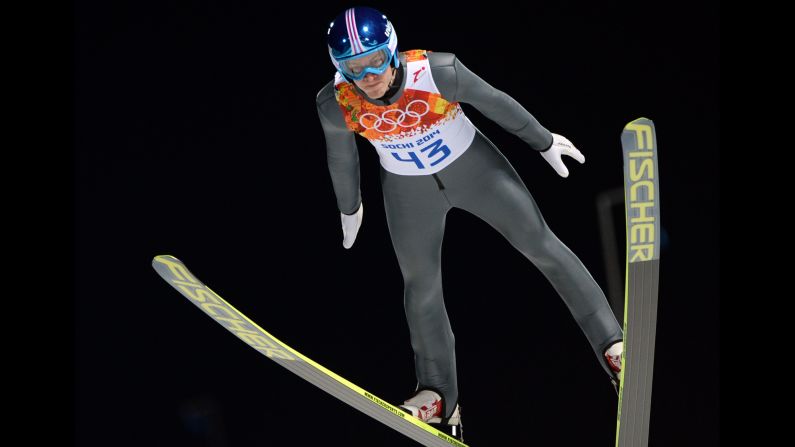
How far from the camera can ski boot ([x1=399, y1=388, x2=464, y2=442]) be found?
3133mm

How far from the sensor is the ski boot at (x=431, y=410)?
313cm

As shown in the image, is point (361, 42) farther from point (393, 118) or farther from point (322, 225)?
point (322, 225)

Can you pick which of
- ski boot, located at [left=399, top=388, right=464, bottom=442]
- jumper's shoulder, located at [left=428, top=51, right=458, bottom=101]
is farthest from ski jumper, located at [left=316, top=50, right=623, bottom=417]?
ski boot, located at [left=399, top=388, right=464, bottom=442]

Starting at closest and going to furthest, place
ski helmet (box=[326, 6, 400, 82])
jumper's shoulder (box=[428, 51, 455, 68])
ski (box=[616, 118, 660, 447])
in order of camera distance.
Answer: ski (box=[616, 118, 660, 447])
ski helmet (box=[326, 6, 400, 82])
jumper's shoulder (box=[428, 51, 455, 68])

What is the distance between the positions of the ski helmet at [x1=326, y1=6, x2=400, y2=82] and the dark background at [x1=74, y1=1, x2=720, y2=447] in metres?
0.61

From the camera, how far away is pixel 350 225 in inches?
122

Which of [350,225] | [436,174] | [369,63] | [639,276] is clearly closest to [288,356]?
[350,225]

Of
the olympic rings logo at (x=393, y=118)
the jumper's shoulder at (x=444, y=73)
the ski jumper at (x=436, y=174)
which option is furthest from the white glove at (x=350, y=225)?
the jumper's shoulder at (x=444, y=73)

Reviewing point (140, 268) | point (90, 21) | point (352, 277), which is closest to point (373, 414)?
point (352, 277)

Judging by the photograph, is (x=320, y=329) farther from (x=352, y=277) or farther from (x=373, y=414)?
(x=373, y=414)

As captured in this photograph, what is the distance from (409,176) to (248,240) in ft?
3.12

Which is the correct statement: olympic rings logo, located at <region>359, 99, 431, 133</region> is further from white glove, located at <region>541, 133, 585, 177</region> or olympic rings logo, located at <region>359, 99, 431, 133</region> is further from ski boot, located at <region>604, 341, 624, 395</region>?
ski boot, located at <region>604, 341, 624, 395</region>

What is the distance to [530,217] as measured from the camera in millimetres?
2941

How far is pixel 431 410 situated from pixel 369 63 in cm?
100
